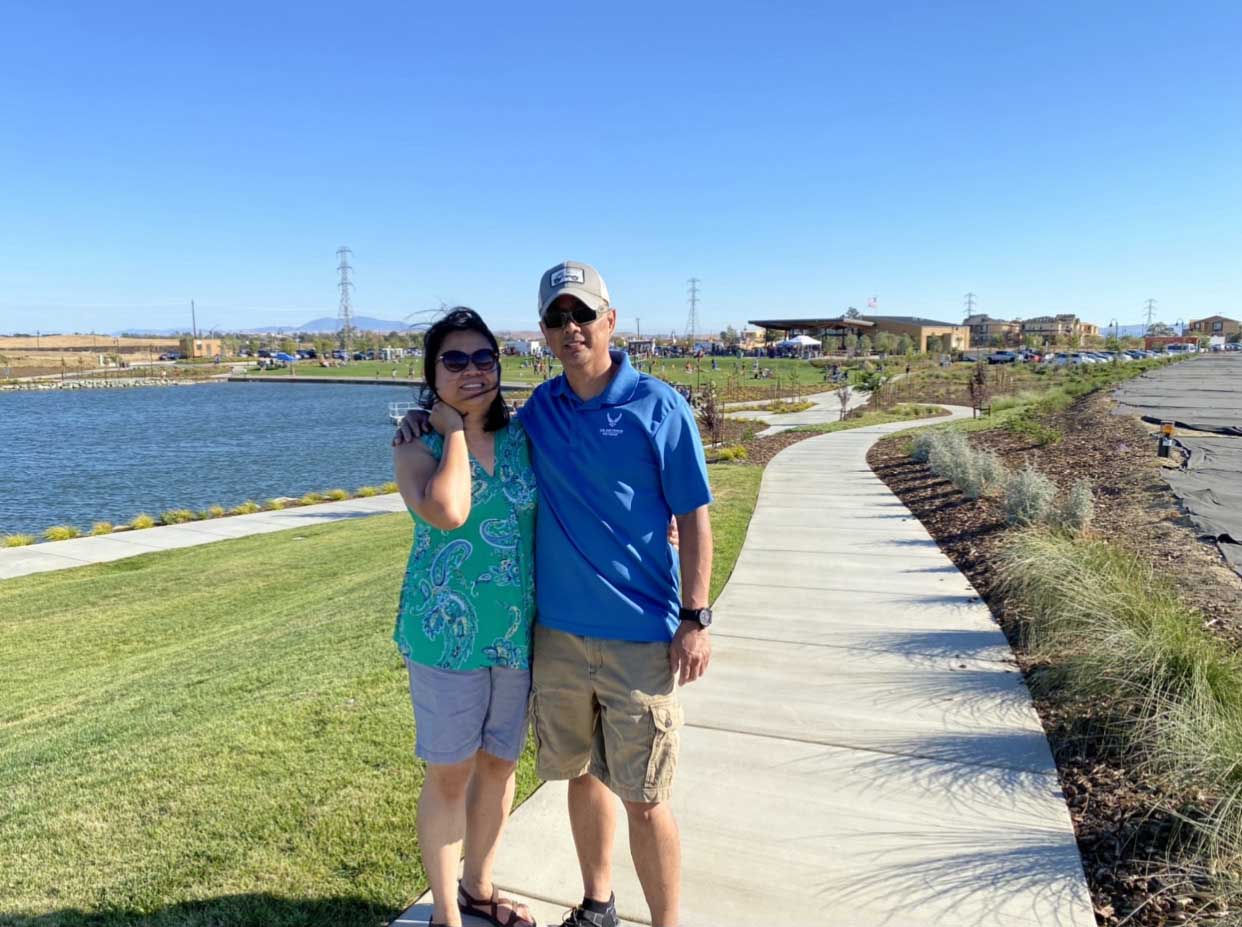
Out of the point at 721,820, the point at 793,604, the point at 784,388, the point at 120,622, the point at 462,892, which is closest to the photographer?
the point at 462,892

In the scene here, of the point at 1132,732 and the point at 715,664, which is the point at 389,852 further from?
the point at 1132,732

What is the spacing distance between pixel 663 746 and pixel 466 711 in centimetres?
56

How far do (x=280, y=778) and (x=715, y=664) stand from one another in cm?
245

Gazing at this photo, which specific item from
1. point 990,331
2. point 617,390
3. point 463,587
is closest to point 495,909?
point 463,587

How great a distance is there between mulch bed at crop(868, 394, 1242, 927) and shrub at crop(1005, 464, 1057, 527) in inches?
8.0

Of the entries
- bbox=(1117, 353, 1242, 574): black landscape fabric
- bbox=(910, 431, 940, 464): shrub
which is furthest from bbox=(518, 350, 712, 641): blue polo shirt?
bbox=(910, 431, 940, 464): shrub

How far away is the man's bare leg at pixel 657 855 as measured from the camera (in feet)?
7.75

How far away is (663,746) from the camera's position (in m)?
2.35

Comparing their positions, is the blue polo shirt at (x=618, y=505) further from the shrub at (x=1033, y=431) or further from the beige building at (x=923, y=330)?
the beige building at (x=923, y=330)

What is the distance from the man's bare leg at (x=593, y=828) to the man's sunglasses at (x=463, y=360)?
4.12 feet

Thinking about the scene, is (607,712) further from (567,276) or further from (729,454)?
(729,454)

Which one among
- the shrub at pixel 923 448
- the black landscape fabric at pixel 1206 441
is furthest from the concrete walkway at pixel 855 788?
the shrub at pixel 923 448

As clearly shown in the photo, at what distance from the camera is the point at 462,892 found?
2711mm

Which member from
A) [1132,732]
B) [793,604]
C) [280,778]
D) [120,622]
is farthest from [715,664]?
[120,622]
